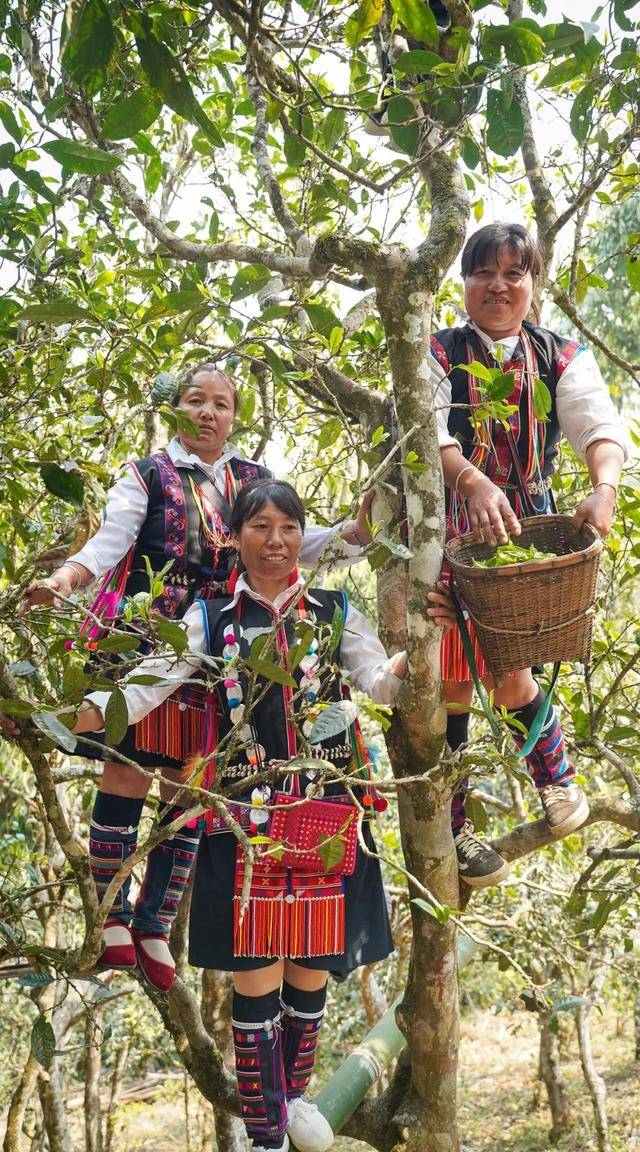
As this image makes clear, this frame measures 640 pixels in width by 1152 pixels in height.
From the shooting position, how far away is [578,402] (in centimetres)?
230

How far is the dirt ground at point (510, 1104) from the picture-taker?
24.0 feet

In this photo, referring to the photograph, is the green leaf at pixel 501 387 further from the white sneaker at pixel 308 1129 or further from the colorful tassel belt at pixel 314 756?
the white sneaker at pixel 308 1129

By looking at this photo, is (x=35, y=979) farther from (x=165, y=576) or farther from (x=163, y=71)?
(x=163, y=71)

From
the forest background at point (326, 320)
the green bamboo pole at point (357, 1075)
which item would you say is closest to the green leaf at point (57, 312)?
the forest background at point (326, 320)

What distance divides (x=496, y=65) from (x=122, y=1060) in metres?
6.25

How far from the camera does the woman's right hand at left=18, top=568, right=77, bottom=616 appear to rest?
1777 millimetres

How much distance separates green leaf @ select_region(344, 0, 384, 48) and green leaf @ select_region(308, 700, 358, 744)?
1261 mm

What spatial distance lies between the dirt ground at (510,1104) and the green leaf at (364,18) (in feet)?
18.6

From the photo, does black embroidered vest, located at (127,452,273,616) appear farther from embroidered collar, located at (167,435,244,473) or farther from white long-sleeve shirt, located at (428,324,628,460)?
white long-sleeve shirt, located at (428,324,628,460)

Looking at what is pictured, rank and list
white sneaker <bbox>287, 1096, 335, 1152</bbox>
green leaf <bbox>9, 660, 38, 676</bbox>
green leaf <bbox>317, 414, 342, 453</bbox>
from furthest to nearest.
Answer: green leaf <bbox>317, 414, 342, 453</bbox> < white sneaker <bbox>287, 1096, 335, 1152</bbox> < green leaf <bbox>9, 660, 38, 676</bbox>

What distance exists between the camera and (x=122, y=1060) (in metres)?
6.33

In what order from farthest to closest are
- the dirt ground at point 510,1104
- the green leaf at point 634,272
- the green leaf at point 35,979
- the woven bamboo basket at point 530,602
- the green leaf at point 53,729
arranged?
the dirt ground at point 510,1104
the green leaf at point 634,272
the woven bamboo basket at point 530,602
the green leaf at point 35,979
the green leaf at point 53,729

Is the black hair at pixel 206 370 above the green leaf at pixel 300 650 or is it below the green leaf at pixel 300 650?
above

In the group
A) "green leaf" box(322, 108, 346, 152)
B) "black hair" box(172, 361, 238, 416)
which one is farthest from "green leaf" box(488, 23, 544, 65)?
"black hair" box(172, 361, 238, 416)
